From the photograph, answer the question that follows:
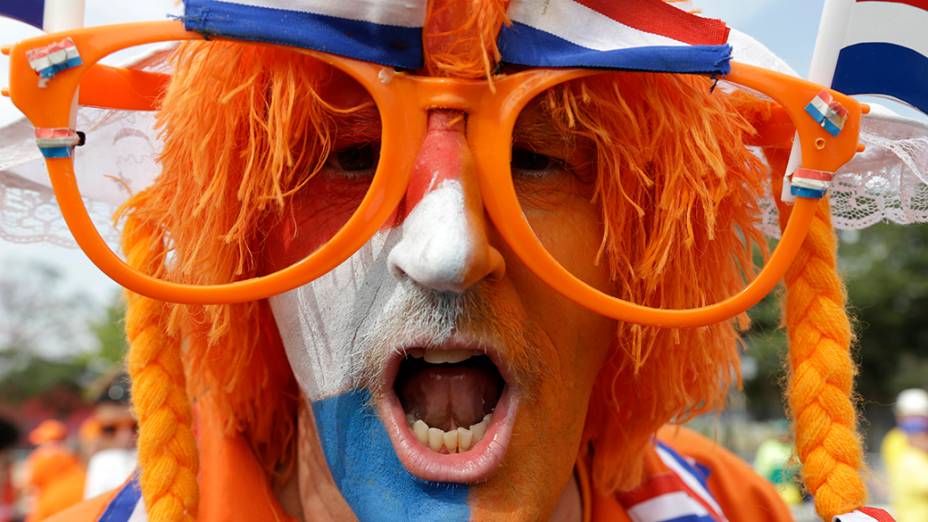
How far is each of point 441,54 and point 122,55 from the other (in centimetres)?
55

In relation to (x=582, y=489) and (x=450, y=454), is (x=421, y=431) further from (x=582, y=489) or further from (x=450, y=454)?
(x=582, y=489)

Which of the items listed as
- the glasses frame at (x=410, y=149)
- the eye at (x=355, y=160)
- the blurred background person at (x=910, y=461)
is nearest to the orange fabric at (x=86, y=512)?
the glasses frame at (x=410, y=149)

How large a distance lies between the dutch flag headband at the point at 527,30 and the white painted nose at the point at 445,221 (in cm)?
11

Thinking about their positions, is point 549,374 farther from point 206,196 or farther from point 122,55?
point 122,55

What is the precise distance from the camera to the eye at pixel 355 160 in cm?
127

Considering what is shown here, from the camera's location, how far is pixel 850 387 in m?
1.36

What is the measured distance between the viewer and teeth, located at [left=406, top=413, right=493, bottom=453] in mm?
1232

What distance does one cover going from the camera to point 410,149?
3.80 ft

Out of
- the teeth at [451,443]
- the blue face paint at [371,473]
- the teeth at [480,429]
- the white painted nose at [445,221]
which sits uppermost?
the white painted nose at [445,221]

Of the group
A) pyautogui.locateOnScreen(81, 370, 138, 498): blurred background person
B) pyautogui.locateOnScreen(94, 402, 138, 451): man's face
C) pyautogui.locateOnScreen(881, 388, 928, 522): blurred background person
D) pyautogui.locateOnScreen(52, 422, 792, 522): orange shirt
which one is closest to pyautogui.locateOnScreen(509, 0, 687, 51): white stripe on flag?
pyautogui.locateOnScreen(52, 422, 792, 522): orange shirt

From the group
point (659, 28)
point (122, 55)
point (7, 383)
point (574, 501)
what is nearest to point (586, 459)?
point (574, 501)

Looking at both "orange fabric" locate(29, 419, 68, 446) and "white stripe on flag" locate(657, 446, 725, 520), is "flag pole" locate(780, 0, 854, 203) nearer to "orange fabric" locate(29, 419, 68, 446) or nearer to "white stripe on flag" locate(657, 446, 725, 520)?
"white stripe on flag" locate(657, 446, 725, 520)

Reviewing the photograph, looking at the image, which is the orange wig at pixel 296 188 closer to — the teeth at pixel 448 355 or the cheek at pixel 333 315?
the cheek at pixel 333 315

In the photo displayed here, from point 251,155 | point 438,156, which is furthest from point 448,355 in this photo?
point 251,155
